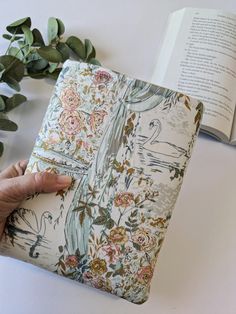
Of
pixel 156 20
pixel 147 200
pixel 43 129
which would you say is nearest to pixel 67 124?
pixel 43 129

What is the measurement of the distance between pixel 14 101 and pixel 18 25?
0.16 metres

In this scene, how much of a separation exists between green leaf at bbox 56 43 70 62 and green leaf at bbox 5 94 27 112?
0.11 m

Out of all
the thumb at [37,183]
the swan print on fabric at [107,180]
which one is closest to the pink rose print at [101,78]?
the swan print on fabric at [107,180]

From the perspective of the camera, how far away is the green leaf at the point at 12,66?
71cm

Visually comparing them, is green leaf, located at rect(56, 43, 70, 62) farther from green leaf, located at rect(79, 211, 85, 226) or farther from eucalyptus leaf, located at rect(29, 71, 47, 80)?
green leaf, located at rect(79, 211, 85, 226)

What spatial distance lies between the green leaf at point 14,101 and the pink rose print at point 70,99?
0.59 feet

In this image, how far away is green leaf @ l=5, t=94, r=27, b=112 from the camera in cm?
72

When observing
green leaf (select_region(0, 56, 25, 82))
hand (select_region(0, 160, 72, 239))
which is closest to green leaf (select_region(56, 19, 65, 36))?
green leaf (select_region(0, 56, 25, 82))

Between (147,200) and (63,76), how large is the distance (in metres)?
0.22

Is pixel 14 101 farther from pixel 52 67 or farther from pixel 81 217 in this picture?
pixel 81 217

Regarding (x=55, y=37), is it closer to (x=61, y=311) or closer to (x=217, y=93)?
(x=217, y=93)

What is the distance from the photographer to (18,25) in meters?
0.76

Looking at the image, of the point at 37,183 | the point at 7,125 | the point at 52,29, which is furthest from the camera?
the point at 52,29

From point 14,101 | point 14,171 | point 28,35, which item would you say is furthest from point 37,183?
point 28,35
